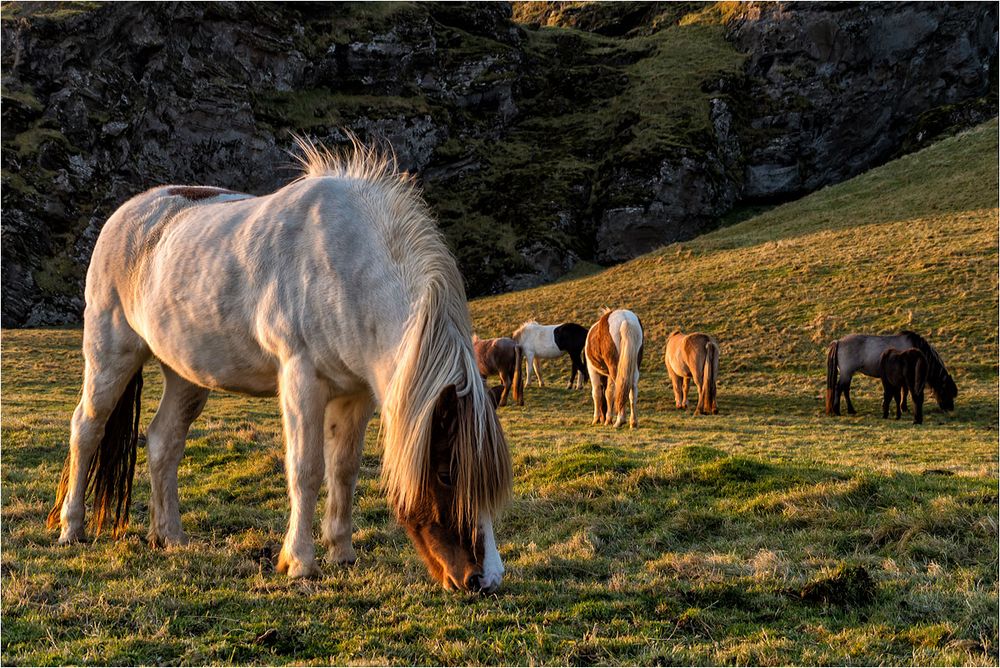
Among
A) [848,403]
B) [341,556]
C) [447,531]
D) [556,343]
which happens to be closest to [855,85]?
[556,343]

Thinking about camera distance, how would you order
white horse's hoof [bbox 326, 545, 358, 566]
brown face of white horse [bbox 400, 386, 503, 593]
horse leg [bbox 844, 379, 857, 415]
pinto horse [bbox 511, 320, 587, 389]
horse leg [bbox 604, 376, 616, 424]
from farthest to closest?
pinto horse [bbox 511, 320, 587, 389], horse leg [bbox 844, 379, 857, 415], horse leg [bbox 604, 376, 616, 424], white horse's hoof [bbox 326, 545, 358, 566], brown face of white horse [bbox 400, 386, 503, 593]

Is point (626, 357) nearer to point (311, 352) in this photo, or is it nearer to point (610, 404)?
point (610, 404)

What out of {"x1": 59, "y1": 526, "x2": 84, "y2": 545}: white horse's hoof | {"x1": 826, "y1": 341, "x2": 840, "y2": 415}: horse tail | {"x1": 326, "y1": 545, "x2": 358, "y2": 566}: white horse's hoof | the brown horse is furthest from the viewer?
the brown horse

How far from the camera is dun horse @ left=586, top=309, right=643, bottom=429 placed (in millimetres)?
15102

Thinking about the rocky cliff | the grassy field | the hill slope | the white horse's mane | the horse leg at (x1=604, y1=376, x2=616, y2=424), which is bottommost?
the grassy field

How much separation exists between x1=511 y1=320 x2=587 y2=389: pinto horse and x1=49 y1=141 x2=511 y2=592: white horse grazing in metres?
17.3

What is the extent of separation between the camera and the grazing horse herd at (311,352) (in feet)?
14.0

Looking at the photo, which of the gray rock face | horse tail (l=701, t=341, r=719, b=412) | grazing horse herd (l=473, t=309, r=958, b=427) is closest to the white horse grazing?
grazing horse herd (l=473, t=309, r=958, b=427)

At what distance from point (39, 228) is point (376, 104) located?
3222 centimetres

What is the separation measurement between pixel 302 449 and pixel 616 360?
11.4m

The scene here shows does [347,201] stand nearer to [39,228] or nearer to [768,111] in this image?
[39,228]

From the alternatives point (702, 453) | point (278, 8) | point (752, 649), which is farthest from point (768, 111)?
point (752, 649)

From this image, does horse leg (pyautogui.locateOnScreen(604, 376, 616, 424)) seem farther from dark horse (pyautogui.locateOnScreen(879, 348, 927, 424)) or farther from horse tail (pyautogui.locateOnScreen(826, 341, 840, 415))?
dark horse (pyautogui.locateOnScreen(879, 348, 927, 424))

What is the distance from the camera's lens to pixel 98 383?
20.0 ft
